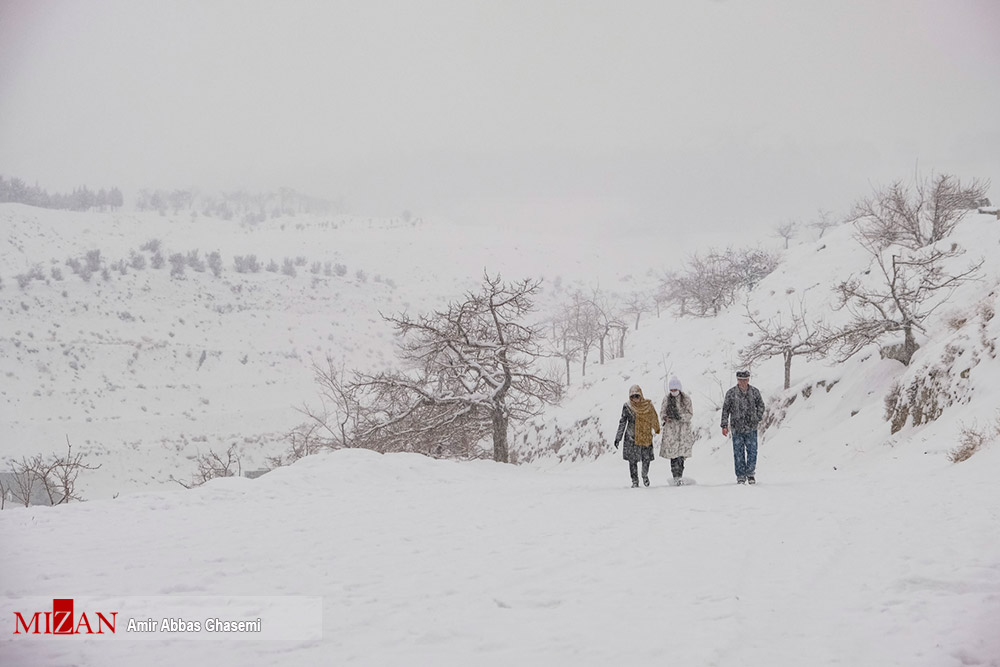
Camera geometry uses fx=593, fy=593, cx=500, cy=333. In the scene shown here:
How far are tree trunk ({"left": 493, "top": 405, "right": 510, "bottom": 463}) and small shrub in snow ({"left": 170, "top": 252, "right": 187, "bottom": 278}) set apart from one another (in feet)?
211

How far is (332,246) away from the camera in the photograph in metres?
108

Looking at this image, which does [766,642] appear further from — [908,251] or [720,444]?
[908,251]

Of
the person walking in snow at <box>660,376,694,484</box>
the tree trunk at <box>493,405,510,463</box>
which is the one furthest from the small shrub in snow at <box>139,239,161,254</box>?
the person walking in snow at <box>660,376,694,484</box>

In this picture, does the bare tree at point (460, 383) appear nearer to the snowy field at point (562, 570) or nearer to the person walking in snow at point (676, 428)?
the person walking in snow at point (676, 428)

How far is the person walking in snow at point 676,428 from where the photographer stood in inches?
423

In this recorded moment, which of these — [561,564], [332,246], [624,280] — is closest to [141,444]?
[561,564]

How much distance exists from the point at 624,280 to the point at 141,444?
95.6 m

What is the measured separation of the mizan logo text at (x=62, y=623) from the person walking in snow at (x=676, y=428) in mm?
8824

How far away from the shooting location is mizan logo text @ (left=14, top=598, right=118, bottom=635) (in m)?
3.59

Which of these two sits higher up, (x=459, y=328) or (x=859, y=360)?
(x=459, y=328)

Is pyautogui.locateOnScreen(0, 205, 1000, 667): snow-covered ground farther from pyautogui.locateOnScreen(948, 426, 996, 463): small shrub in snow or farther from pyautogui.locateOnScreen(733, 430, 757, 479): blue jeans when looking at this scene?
pyautogui.locateOnScreen(733, 430, 757, 479): blue jeans

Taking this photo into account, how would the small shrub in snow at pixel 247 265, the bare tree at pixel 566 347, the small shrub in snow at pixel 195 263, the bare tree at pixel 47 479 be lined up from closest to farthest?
the bare tree at pixel 47 479 < the bare tree at pixel 566 347 < the small shrub in snow at pixel 195 263 < the small shrub in snow at pixel 247 265

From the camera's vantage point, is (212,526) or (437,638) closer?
(437,638)

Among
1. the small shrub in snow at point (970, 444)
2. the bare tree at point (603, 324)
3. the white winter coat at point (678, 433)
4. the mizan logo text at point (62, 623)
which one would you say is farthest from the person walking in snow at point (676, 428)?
the bare tree at point (603, 324)
